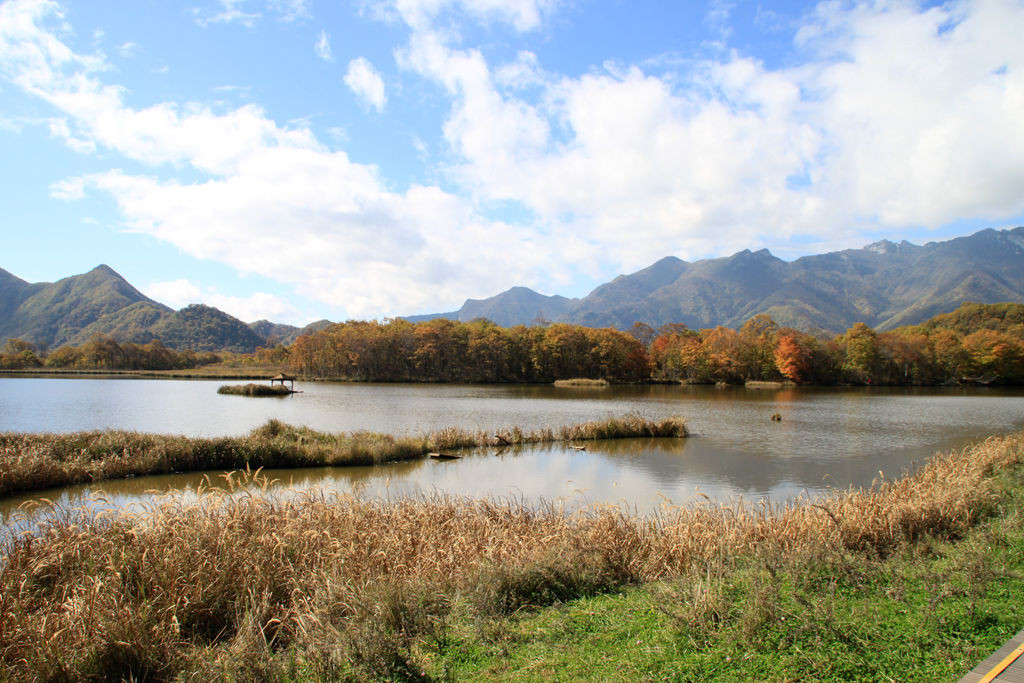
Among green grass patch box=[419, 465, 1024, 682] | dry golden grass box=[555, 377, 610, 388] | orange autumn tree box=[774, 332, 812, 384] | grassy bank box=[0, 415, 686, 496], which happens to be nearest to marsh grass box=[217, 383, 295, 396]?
grassy bank box=[0, 415, 686, 496]

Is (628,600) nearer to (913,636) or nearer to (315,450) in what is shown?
(913,636)

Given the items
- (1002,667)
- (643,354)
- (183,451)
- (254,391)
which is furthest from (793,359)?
(1002,667)

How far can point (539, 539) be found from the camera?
8.05 m

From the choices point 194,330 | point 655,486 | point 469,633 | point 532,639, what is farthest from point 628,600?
point 194,330

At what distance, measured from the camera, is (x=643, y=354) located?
4124 inches

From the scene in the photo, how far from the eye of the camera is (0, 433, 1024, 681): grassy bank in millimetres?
4430

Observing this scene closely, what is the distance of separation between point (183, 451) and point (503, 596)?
17111 millimetres

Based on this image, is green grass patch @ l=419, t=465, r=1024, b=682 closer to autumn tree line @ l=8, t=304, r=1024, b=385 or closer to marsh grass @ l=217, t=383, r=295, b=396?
marsh grass @ l=217, t=383, r=295, b=396

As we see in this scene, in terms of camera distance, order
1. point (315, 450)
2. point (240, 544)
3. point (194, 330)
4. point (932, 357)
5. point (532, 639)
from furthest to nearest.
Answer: point (194, 330) < point (932, 357) < point (315, 450) < point (240, 544) < point (532, 639)

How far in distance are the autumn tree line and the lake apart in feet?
138

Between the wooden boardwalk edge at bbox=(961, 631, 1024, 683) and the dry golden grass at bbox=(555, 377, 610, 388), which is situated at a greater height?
the wooden boardwalk edge at bbox=(961, 631, 1024, 683)

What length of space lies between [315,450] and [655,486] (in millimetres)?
12336

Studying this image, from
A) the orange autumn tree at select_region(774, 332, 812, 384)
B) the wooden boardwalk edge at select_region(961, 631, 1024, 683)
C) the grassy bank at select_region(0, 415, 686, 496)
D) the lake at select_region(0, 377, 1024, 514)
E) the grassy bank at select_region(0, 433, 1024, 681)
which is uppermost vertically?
the orange autumn tree at select_region(774, 332, 812, 384)

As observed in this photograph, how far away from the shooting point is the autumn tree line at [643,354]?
302 feet
